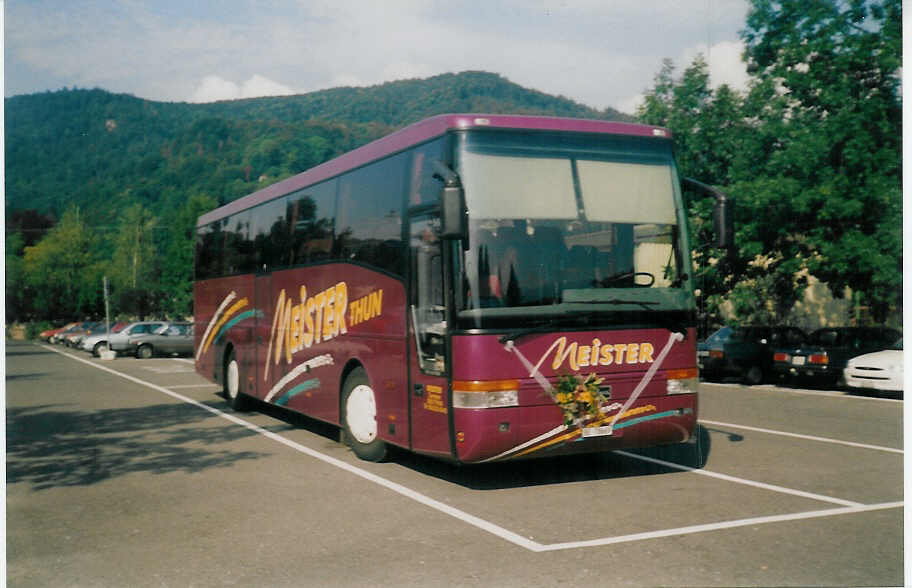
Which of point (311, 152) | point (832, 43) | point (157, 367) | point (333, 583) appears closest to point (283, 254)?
point (333, 583)

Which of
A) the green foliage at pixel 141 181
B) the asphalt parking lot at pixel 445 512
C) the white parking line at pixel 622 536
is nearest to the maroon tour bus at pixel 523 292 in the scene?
the white parking line at pixel 622 536

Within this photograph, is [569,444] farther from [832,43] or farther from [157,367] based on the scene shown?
[157,367]

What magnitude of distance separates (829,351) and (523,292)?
1387cm

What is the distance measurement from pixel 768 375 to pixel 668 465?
1433 cm

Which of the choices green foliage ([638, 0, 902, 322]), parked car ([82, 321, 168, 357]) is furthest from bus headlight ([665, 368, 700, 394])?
parked car ([82, 321, 168, 357])

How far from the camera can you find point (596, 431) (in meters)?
8.29

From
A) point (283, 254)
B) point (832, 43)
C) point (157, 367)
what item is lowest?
point (157, 367)

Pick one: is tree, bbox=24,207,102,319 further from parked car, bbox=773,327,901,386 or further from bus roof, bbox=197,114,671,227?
bus roof, bbox=197,114,671,227

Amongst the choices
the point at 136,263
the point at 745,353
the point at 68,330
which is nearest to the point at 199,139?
the point at 136,263

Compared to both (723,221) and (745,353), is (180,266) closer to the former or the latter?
(745,353)

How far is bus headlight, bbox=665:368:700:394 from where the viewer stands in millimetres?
8703

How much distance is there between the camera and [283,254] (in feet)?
42.6

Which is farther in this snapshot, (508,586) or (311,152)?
(311,152)

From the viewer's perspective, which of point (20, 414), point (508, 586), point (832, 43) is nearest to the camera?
point (508, 586)
